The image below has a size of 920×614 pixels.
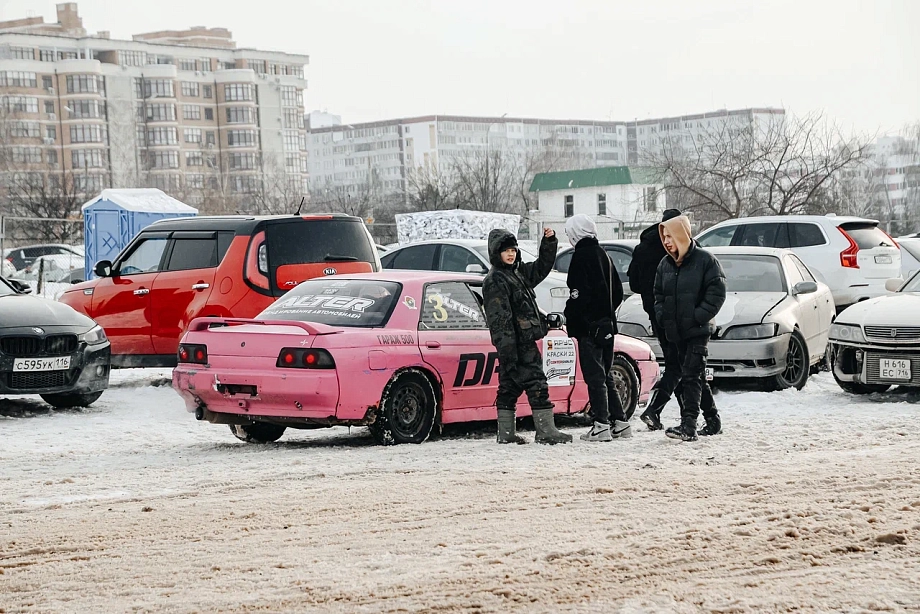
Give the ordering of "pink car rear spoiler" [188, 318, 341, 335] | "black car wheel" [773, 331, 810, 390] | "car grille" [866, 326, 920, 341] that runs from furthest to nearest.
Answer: "black car wheel" [773, 331, 810, 390], "car grille" [866, 326, 920, 341], "pink car rear spoiler" [188, 318, 341, 335]

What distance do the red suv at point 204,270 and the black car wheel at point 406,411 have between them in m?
A: 3.62

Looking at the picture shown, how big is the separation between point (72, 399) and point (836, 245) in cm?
1059

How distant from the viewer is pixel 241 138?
482ft

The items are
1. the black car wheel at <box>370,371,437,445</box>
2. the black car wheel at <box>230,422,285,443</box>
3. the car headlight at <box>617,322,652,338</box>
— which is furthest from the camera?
the car headlight at <box>617,322,652,338</box>

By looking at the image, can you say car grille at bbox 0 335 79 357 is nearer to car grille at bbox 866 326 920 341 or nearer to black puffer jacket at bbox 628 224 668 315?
black puffer jacket at bbox 628 224 668 315

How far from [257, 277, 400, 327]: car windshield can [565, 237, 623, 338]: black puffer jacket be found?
1338 mm

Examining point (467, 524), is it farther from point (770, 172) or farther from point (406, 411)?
point (770, 172)

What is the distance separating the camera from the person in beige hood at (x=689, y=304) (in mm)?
9781

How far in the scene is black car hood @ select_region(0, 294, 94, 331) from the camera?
1204 cm

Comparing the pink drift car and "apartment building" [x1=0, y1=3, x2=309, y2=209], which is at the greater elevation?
"apartment building" [x1=0, y1=3, x2=309, y2=209]

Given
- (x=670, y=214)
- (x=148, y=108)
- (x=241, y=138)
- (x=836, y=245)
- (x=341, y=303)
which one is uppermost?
(x=148, y=108)

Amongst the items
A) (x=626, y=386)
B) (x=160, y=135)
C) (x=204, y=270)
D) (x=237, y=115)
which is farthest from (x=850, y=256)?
(x=237, y=115)

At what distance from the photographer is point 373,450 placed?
9227 millimetres

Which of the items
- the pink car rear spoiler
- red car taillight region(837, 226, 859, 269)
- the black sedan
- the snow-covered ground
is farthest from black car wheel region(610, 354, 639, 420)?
red car taillight region(837, 226, 859, 269)
